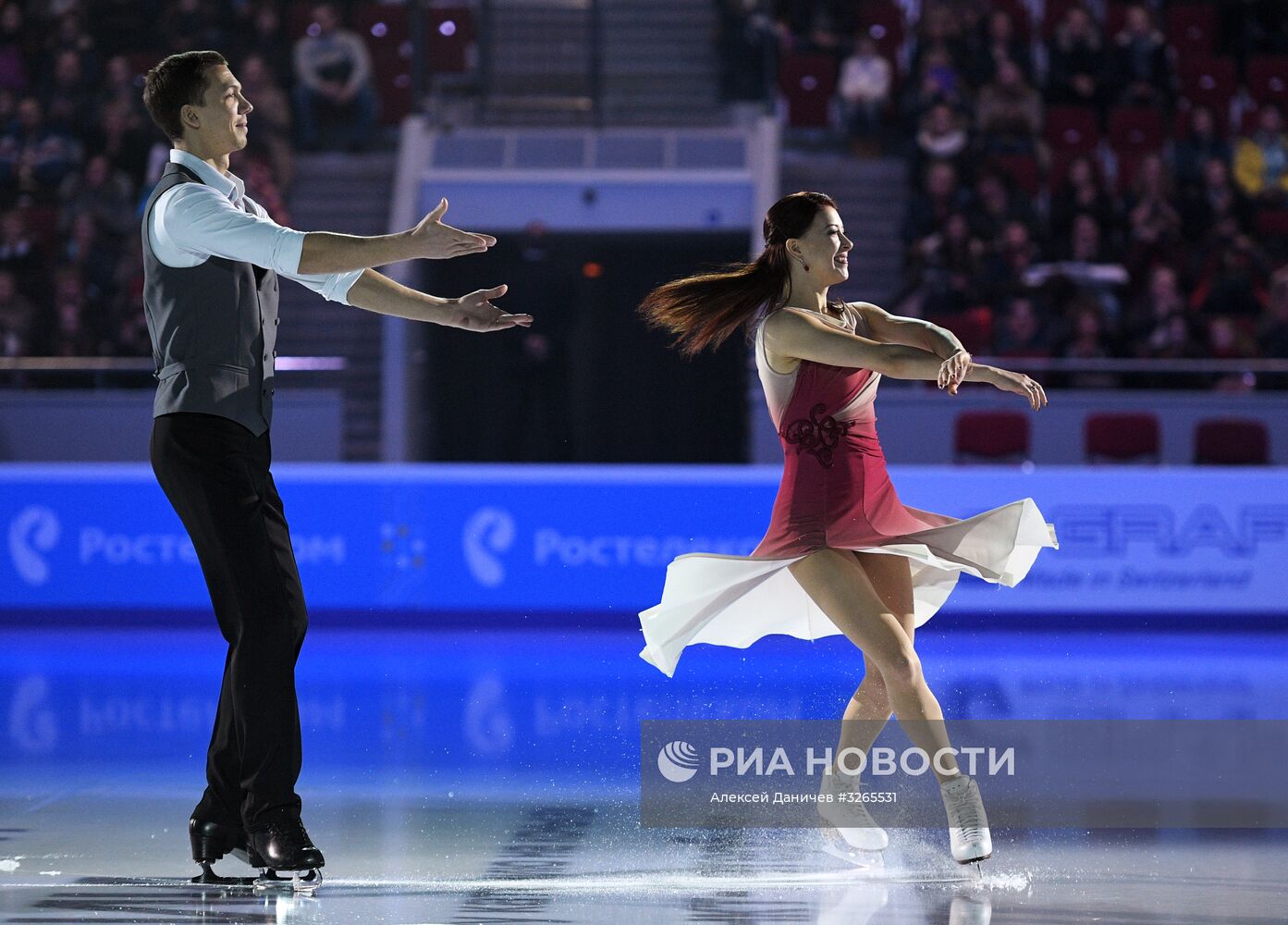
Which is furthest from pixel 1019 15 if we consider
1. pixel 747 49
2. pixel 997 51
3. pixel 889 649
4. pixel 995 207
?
pixel 889 649

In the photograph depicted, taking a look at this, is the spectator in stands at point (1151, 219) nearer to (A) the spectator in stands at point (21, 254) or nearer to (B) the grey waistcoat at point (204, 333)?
(A) the spectator in stands at point (21, 254)

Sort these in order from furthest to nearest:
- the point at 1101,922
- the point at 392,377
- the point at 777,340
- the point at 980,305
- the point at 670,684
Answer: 1. the point at 392,377
2. the point at 980,305
3. the point at 670,684
4. the point at 777,340
5. the point at 1101,922

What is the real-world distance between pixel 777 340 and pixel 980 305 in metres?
7.76

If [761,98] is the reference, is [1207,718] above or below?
below

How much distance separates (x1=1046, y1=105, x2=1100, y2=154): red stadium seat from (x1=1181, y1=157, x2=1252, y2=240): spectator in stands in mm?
1167

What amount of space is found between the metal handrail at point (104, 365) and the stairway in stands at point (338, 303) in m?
1.82

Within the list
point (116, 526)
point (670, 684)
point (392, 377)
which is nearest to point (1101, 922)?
point (670, 684)

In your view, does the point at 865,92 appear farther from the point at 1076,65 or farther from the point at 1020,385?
the point at 1020,385

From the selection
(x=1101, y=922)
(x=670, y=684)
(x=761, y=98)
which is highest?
(x=761, y=98)

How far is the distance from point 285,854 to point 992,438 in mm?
7291

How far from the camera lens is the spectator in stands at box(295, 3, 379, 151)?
45.0ft

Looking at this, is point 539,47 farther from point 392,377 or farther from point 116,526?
point 116,526

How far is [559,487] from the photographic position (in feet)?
28.3

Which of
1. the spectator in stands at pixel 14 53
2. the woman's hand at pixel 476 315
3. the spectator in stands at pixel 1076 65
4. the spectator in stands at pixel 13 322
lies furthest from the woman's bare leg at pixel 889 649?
the spectator in stands at pixel 14 53
